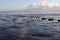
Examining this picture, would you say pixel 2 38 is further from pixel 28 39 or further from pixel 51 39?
pixel 51 39

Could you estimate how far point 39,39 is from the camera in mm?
18562

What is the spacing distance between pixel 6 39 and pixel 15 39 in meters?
1.03

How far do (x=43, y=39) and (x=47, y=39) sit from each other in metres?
0.48

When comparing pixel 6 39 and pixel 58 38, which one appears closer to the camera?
pixel 6 39

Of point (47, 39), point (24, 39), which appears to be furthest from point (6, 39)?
point (47, 39)

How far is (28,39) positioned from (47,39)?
2.28 metres

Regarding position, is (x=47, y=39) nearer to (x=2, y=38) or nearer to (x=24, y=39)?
(x=24, y=39)

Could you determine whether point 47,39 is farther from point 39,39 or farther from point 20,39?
point 20,39

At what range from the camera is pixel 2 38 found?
18594 millimetres

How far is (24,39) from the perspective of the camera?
18375 mm

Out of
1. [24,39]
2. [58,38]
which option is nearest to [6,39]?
[24,39]

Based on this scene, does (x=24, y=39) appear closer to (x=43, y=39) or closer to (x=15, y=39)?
(x=15, y=39)

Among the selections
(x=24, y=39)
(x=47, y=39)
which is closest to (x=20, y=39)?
(x=24, y=39)

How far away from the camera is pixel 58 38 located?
19.3 m
